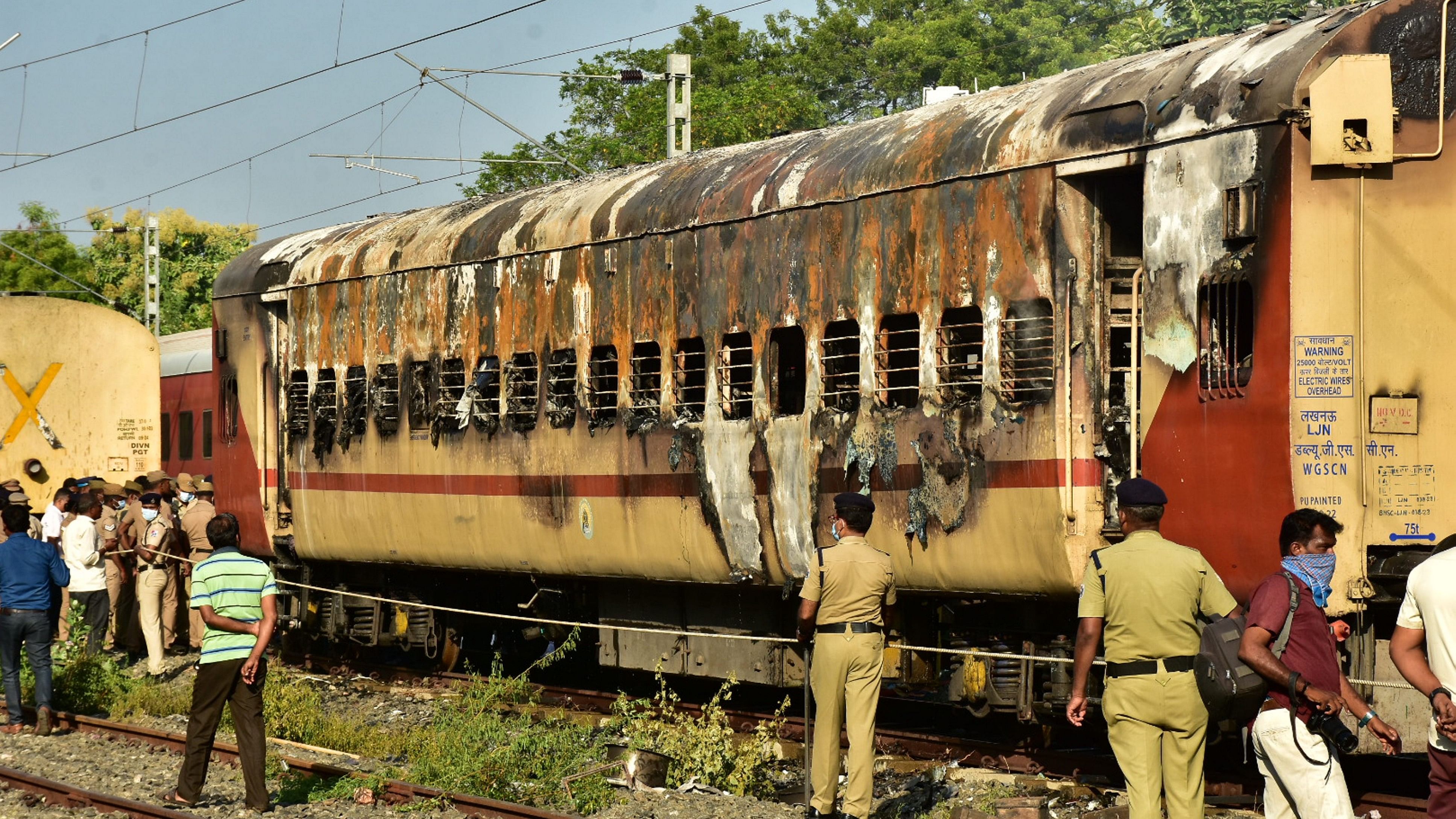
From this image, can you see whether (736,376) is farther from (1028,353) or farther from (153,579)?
(153,579)

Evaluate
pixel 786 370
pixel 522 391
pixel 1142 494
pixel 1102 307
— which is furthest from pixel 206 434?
pixel 1142 494

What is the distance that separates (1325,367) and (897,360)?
9.99ft

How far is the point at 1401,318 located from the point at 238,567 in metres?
6.03

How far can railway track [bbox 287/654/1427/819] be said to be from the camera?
921 cm

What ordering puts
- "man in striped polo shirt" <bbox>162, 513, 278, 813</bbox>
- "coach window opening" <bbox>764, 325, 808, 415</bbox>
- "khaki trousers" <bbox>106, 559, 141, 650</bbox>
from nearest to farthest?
"man in striped polo shirt" <bbox>162, 513, 278, 813</bbox> < "coach window opening" <bbox>764, 325, 808, 415</bbox> < "khaki trousers" <bbox>106, 559, 141, 650</bbox>

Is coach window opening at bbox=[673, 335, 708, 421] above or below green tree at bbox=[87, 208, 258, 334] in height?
below

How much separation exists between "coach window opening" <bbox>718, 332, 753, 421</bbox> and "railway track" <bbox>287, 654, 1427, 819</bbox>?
206 centimetres

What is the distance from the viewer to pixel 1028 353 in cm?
1011

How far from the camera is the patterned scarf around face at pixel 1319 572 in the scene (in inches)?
336

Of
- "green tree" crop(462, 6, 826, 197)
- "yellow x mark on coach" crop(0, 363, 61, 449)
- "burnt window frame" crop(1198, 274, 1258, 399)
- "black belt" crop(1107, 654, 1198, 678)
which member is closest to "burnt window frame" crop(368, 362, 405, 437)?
"yellow x mark on coach" crop(0, 363, 61, 449)

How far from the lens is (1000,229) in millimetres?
10250

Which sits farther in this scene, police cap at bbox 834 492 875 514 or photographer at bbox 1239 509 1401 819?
police cap at bbox 834 492 875 514

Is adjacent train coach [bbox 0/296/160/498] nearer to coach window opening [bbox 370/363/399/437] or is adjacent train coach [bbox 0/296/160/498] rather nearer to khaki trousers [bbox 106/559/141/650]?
khaki trousers [bbox 106/559/141/650]

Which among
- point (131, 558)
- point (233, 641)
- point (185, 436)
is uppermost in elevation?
point (185, 436)
